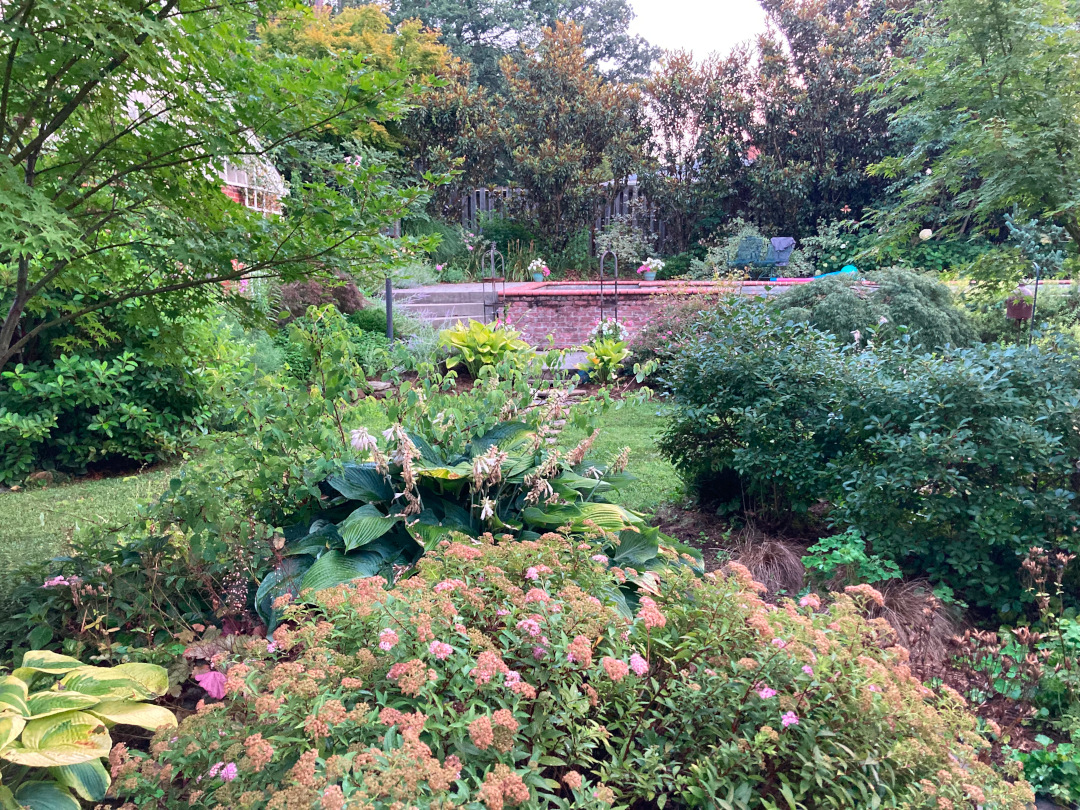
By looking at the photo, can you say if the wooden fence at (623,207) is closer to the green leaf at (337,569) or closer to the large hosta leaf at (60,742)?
the green leaf at (337,569)

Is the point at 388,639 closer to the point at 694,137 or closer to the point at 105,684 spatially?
the point at 105,684

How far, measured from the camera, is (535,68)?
1554 cm

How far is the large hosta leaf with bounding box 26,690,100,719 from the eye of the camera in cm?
177

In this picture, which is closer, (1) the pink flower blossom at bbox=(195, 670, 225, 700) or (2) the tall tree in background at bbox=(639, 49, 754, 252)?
(1) the pink flower blossom at bbox=(195, 670, 225, 700)

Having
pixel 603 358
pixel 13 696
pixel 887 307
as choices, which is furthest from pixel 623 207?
pixel 13 696

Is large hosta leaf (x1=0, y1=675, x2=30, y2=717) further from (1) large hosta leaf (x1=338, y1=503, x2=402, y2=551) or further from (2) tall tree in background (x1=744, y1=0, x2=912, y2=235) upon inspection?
(2) tall tree in background (x1=744, y1=0, x2=912, y2=235)

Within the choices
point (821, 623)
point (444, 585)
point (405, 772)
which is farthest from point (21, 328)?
point (821, 623)

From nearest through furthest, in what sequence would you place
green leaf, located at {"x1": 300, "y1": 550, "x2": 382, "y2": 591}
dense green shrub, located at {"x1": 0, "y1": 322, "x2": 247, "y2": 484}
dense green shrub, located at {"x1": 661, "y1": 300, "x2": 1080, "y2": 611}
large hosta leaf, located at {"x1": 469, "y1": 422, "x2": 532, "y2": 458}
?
1. green leaf, located at {"x1": 300, "y1": 550, "x2": 382, "y2": 591}
2. dense green shrub, located at {"x1": 661, "y1": 300, "x2": 1080, "y2": 611}
3. large hosta leaf, located at {"x1": 469, "y1": 422, "x2": 532, "y2": 458}
4. dense green shrub, located at {"x1": 0, "y1": 322, "x2": 247, "y2": 484}

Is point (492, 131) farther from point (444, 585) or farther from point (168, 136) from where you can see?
point (444, 585)

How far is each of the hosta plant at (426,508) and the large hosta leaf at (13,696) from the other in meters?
0.66

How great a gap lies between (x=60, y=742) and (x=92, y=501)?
313 cm

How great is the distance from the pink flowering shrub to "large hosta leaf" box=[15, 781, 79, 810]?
15cm

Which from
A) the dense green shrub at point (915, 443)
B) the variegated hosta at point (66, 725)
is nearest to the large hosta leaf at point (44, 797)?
the variegated hosta at point (66, 725)

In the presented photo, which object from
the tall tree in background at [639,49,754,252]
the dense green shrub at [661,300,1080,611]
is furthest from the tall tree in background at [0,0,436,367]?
the tall tree in background at [639,49,754,252]
